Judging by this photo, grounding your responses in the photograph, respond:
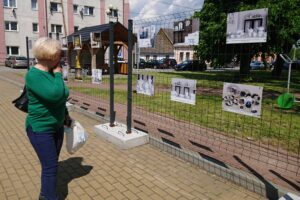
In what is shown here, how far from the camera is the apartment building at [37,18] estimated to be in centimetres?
3659

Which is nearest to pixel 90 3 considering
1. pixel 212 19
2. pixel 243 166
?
pixel 212 19

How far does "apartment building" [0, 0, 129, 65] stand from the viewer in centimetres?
3659

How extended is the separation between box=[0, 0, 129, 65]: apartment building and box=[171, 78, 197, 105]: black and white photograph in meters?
30.5

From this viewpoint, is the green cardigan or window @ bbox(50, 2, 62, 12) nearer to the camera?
the green cardigan

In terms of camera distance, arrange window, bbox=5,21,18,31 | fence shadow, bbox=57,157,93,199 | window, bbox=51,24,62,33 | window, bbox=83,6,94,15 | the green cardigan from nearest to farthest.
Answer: the green cardigan, fence shadow, bbox=57,157,93,199, window, bbox=5,21,18,31, window, bbox=51,24,62,33, window, bbox=83,6,94,15

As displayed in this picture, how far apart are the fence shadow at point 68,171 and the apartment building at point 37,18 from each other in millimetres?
31195

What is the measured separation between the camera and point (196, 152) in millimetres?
4664

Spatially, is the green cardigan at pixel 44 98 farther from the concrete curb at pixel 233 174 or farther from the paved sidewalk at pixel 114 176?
the concrete curb at pixel 233 174

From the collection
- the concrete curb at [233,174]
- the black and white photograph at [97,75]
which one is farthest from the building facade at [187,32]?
the black and white photograph at [97,75]

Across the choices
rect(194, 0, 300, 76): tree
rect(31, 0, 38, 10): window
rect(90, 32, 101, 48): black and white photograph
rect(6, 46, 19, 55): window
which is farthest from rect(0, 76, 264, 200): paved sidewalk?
rect(31, 0, 38, 10): window

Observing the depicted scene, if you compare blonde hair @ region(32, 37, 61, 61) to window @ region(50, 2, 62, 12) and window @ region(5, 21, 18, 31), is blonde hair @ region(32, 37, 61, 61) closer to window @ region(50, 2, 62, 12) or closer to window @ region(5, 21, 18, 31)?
window @ region(5, 21, 18, 31)

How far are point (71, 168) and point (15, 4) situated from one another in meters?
39.2

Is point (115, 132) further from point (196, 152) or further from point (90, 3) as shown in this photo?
point (90, 3)

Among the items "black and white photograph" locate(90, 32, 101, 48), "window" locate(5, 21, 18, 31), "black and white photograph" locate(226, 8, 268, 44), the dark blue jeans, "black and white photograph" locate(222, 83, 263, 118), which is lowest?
the dark blue jeans
